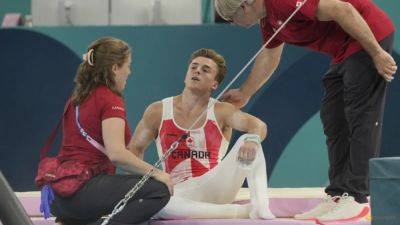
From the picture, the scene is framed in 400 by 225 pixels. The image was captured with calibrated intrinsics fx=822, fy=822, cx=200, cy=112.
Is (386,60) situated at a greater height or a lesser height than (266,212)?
greater

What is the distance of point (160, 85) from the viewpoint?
5023 millimetres

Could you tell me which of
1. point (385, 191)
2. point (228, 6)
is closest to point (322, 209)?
point (385, 191)

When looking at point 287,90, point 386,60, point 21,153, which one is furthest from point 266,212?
point 21,153

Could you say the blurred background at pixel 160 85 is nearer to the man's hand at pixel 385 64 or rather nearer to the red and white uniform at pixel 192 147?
the red and white uniform at pixel 192 147

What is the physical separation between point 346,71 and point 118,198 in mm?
968

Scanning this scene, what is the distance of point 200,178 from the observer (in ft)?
10.9

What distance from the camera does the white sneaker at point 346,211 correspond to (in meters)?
3.03

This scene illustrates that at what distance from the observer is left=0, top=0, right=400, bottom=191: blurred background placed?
4969 mm

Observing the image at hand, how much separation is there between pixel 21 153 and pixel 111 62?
2.18 meters

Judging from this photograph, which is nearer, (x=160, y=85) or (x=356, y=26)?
(x=356, y=26)

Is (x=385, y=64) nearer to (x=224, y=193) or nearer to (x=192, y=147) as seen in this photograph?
(x=224, y=193)

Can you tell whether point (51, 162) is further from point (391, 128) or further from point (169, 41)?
point (391, 128)

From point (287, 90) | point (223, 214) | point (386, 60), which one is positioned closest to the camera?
point (386, 60)

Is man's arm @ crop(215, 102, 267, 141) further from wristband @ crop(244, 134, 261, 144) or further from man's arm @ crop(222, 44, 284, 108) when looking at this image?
wristband @ crop(244, 134, 261, 144)
